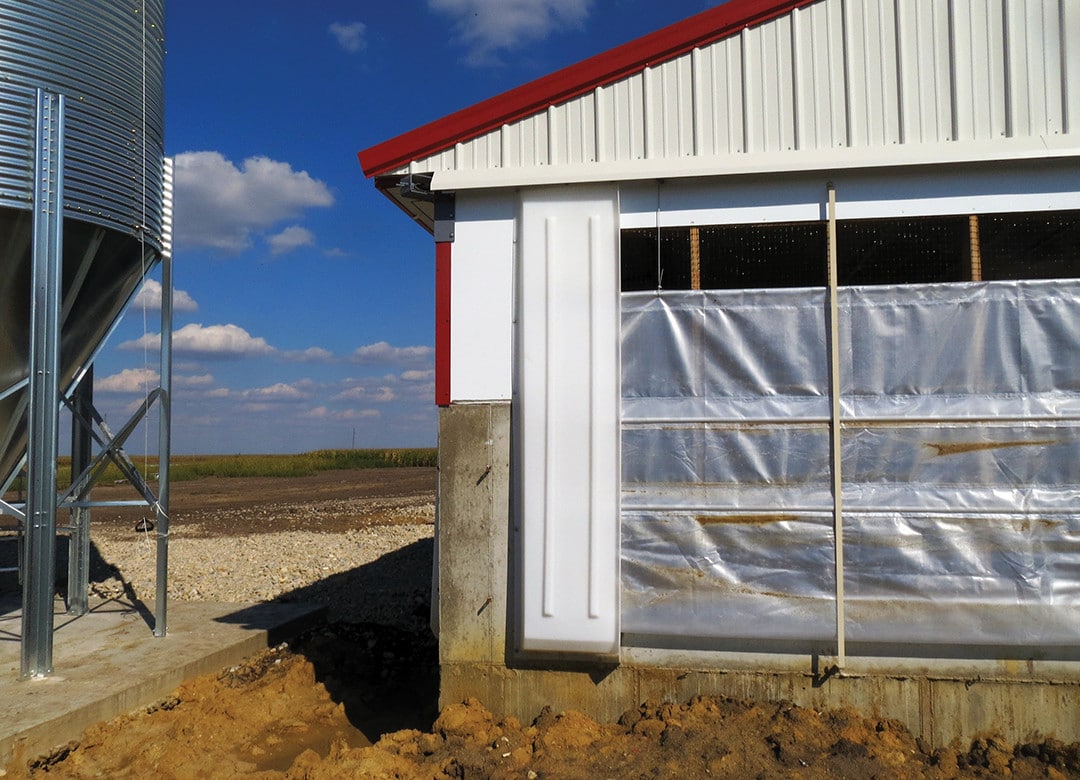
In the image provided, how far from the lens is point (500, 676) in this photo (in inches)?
213

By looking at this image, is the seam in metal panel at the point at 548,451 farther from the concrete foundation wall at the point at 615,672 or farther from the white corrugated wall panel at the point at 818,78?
the white corrugated wall panel at the point at 818,78

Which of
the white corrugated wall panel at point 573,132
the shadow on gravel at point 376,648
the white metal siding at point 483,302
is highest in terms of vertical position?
the white corrugated wall panel at point 573,132

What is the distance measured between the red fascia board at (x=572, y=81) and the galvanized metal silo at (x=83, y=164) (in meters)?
2.53

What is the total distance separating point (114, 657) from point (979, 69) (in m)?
7.66

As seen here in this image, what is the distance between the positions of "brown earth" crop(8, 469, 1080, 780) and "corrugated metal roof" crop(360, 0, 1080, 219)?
3.33 meters

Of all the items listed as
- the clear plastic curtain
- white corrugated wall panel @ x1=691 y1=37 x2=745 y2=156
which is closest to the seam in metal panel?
the clear plastic curtain

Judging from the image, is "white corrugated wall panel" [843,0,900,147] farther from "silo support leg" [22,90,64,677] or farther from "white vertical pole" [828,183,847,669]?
"silo support leg" [22,90,64,677]

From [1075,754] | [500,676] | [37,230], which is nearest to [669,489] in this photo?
[500,676]

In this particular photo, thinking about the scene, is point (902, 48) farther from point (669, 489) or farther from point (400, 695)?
point (400, 695)

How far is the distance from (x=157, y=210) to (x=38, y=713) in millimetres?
4212

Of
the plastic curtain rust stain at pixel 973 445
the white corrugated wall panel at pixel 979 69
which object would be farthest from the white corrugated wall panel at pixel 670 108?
the plastic curtain rust stain at pixel 973 445

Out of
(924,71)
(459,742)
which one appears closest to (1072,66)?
(924,71)

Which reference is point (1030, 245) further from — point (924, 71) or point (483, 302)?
point (483, 302)

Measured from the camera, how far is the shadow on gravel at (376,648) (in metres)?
6.89
